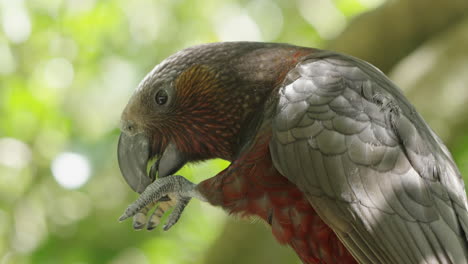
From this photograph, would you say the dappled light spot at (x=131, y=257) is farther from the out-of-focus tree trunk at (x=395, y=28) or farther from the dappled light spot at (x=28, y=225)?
the out-of-focus tree trunk at (x=395, y=28)

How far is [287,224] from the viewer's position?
270 cm

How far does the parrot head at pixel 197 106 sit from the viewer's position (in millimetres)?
2926

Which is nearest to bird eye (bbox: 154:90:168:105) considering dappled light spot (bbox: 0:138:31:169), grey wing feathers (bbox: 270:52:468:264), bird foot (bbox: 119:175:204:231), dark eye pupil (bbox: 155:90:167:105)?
dark eye pupil (bbox: 155:90:167:105)

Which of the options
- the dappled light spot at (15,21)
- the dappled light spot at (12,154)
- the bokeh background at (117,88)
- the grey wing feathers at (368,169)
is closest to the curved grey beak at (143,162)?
the grey wing feathers at (368,169)

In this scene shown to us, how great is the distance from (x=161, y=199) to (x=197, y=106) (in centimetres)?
47

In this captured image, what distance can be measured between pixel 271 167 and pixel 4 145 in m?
4.33

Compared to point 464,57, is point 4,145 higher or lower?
lower

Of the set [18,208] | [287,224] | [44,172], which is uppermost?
[287,224]

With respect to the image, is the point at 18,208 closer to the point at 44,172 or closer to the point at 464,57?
the point at 44,172

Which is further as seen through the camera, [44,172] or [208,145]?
[44,172]

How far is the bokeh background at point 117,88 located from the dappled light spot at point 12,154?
1cm

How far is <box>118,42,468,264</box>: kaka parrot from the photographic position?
96.4 inches

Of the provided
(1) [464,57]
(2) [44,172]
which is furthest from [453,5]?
(2) [44,172]

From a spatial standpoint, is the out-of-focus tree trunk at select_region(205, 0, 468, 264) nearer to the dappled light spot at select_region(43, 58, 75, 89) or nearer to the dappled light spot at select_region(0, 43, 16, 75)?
the dappled light spot at select_region(43, 58, 75, 89)
